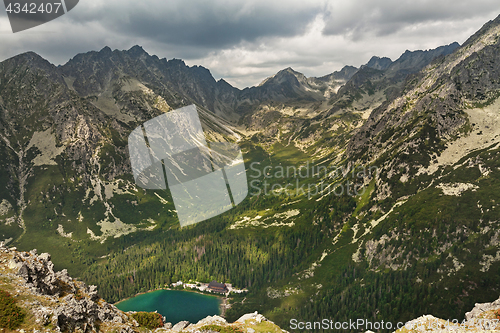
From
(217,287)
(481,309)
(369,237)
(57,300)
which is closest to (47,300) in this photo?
(57,300)

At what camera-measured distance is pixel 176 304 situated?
12125 cm

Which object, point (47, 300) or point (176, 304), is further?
point (176, 304)

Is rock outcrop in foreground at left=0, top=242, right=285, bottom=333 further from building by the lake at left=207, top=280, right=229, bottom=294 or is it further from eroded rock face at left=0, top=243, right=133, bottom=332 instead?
building by the lake at left=207, top=280, right=229, bottom=294

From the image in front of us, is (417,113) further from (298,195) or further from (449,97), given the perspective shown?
(298,195)

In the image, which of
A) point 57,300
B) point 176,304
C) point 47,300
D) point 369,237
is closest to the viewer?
point 47,300

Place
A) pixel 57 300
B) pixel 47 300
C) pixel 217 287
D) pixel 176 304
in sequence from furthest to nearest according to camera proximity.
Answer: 1. pixel 217 287
2. pixel 176 304
3. pixel 57 300
4. pixel 47 300

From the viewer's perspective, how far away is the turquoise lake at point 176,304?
11081cm

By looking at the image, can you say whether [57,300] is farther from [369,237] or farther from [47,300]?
[369,237]

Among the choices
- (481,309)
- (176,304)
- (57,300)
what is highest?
(57,300)

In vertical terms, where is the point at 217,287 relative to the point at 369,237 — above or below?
below

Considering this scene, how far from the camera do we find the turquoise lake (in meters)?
111

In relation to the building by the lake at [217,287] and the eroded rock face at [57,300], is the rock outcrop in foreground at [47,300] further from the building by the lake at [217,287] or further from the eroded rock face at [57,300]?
the building by the lake at [217,287]

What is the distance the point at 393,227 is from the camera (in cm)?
10969

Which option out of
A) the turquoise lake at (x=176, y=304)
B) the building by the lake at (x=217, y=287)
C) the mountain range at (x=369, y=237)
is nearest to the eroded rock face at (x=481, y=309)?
the mountain range at (x=369, y=237)
